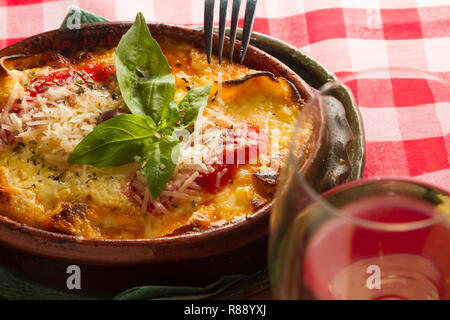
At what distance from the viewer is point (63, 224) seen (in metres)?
1.55

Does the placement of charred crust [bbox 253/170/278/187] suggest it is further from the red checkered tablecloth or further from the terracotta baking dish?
the red checkered tablecloth

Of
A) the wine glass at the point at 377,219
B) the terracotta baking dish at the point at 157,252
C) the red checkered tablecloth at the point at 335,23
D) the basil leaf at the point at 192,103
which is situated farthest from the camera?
the red checkered tablecloth at the point at 335,23

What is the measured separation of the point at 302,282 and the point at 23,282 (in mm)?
824

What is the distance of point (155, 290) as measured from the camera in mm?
1518

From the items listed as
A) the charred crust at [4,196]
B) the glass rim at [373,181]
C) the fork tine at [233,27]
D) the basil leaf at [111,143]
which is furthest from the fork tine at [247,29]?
the charred crust at [4,196]

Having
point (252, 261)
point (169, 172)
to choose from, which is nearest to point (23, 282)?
point (169, 172)

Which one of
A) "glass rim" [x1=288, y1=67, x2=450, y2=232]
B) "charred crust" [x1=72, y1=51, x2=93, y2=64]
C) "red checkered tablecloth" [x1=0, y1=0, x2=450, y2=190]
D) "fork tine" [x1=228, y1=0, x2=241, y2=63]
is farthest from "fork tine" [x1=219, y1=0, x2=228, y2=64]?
"red checkered tablecloth" [x1=0, y1=0, x2=450, y2=190]

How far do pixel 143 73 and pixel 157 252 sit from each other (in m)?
0.55

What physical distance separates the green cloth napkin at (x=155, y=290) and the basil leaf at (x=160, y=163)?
233 millimetres

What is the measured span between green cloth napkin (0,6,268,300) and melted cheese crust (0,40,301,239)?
0.14 m

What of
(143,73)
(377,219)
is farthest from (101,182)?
(377,219)

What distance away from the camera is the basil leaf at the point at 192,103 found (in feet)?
5.60

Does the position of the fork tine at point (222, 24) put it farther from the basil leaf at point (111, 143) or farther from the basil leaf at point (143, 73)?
the basil leaf at point (111, 143)
